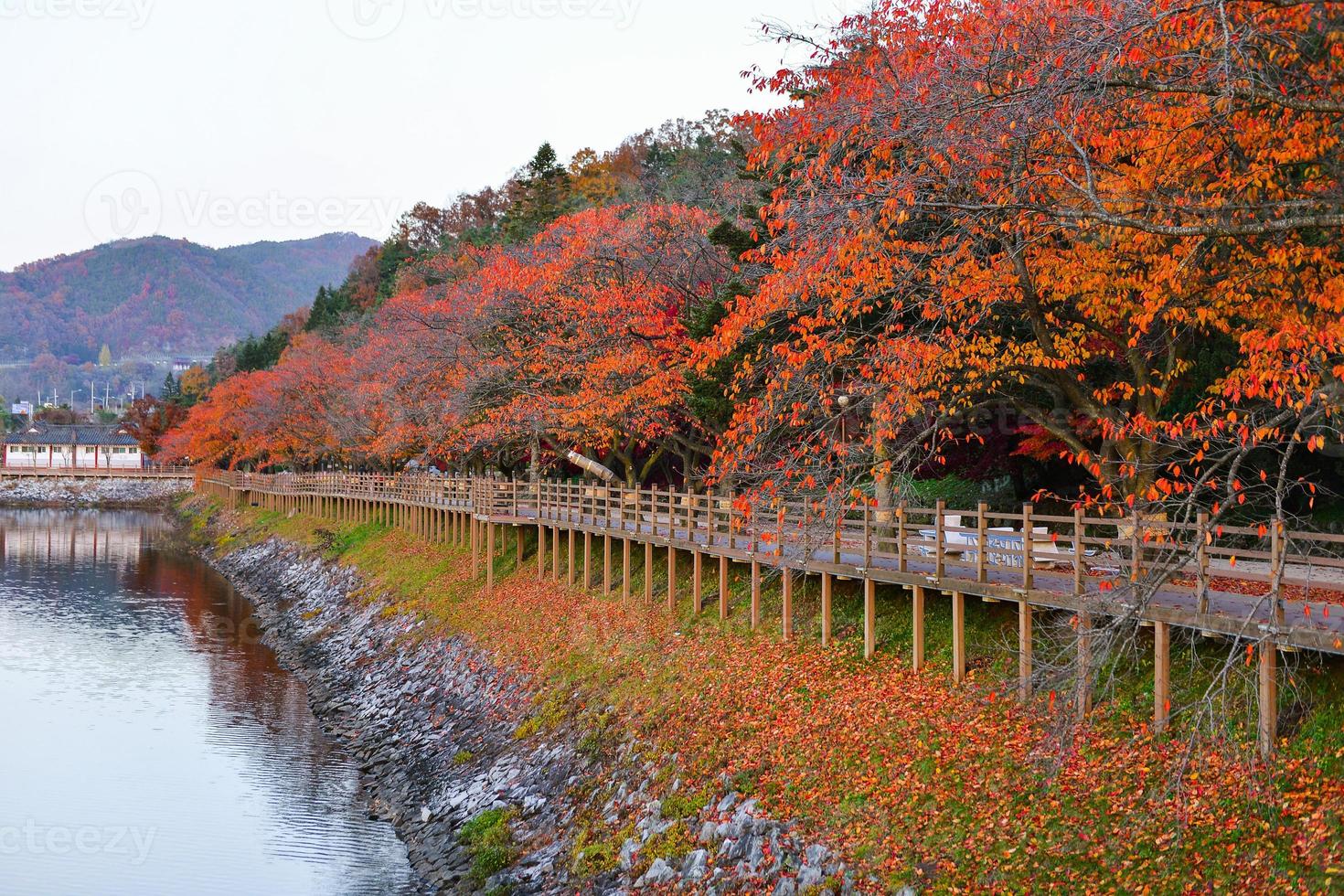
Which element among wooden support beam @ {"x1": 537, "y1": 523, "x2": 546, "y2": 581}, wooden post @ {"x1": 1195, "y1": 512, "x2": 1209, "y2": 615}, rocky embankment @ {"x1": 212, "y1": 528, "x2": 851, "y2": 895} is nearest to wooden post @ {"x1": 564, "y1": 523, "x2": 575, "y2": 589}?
wooden support beam @ {"x1": 537, "y1": 523, "x2": 546, "y2": 581}

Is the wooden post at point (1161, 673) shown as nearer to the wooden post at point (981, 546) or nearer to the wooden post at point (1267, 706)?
the wooden post at point (1267, 706)

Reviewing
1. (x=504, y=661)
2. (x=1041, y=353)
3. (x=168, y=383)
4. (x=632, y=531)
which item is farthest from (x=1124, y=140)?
(x=168, y=383)

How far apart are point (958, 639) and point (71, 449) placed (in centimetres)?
13603

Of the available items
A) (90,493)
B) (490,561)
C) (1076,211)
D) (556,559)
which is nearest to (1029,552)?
(1076,211)

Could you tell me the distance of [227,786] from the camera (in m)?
21.2

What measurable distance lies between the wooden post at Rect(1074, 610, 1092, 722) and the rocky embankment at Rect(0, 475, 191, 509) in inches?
4225

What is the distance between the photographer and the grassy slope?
1022 centimetres

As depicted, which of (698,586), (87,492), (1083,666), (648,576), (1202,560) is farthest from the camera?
(87,492)

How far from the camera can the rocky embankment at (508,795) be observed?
537 inches

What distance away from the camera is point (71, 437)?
131 meters

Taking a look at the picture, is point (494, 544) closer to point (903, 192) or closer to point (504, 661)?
point (504, 661)

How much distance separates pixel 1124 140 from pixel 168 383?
489 ft

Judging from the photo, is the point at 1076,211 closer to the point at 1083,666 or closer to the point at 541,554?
the point at 1083,666

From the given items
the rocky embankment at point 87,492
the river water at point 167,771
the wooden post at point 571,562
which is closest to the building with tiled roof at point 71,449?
the rocky embankment at point 87,492
